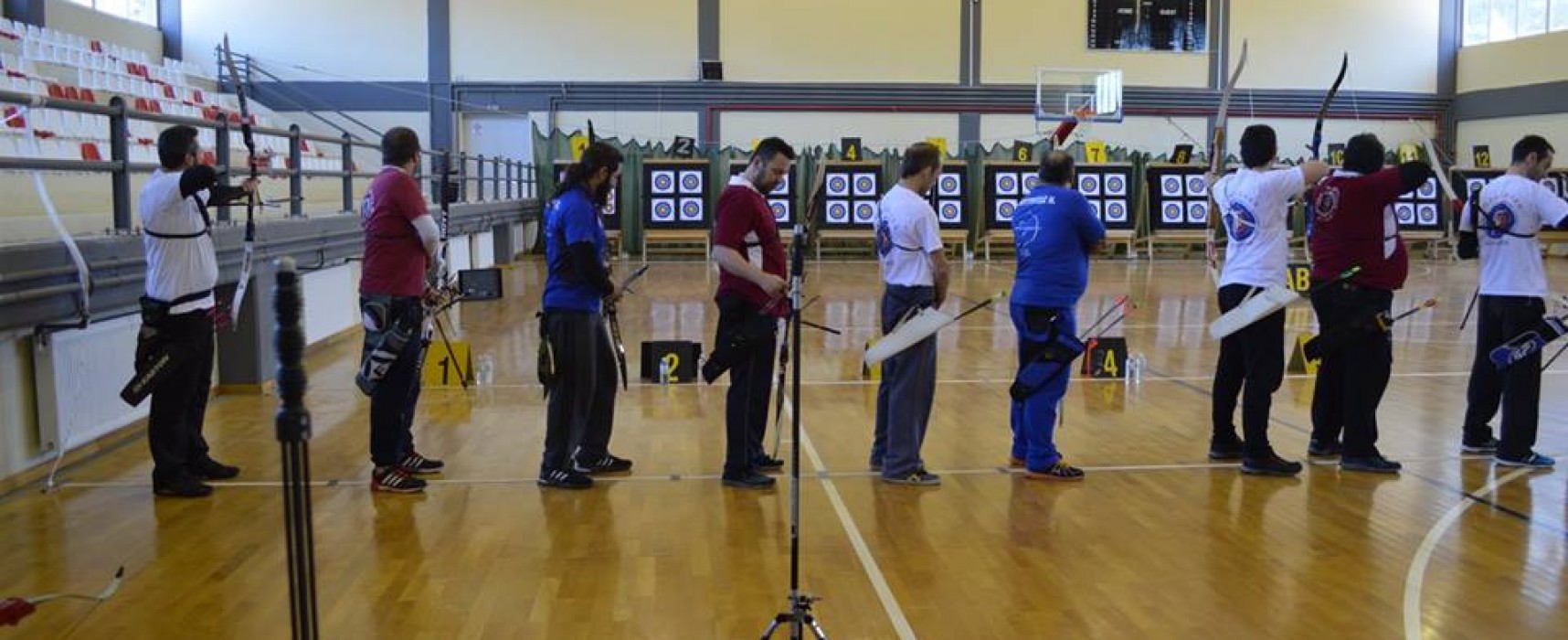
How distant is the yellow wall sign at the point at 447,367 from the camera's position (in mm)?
7043

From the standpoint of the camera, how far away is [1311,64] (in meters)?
22.5

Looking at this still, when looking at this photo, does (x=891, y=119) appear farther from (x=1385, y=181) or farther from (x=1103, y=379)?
(x=1385, y=181)

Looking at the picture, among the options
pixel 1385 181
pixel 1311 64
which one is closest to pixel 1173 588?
pixel 1385 181

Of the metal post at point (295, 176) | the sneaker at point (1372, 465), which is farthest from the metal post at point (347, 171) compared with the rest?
the sneaker at point (1372, 465)

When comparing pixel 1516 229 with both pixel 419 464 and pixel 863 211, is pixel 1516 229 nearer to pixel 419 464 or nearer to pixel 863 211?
pixel 419 464

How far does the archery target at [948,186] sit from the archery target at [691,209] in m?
3.87

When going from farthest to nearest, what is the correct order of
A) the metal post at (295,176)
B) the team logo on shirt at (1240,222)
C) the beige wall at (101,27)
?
the beige wall at (101,27), the metal post at (295,176), the team logo on shirt at (1240,222)

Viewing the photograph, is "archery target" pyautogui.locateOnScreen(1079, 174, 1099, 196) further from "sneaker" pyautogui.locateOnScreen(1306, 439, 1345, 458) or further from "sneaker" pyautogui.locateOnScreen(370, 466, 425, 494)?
"sneaker" pyautogui.locateOnScreen(370, 466, 425, 494)

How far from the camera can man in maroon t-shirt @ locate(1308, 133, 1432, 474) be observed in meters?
4.80

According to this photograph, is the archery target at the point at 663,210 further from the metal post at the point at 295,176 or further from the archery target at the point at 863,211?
the metal post at the point at 295,176

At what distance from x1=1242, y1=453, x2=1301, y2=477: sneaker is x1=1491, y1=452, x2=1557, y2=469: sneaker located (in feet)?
2.93

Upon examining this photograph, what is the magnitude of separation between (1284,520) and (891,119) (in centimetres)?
1806

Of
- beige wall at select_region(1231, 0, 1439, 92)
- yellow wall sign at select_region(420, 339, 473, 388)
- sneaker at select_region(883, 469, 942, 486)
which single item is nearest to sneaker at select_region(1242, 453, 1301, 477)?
sneaker at select_region(883, 469, 942, 486)

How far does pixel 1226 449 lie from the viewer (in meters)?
5.17
